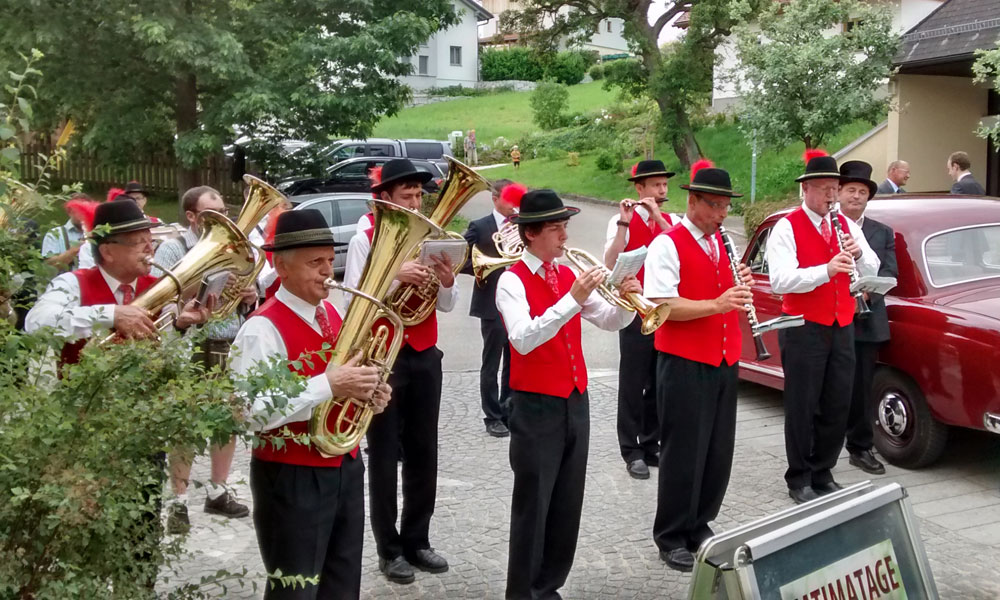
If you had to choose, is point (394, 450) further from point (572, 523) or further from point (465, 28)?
point (465, 28)

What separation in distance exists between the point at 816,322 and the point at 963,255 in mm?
1860

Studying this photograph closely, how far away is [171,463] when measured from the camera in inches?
110

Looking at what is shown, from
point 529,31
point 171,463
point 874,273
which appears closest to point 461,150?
point 529,31

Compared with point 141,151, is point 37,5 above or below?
above

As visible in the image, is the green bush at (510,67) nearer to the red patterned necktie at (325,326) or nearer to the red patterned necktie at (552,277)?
the red patterned necktie at (552,277)

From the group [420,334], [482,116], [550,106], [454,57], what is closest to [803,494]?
[420,334]

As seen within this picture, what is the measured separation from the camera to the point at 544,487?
4480 millimetres

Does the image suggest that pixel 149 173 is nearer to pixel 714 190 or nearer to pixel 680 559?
pixel 714 190

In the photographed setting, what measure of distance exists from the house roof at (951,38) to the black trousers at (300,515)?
17424 mm

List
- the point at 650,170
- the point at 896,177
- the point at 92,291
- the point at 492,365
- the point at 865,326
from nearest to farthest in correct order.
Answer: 1. the point at 92,291
2. the point at 865,326
3. the point at 650,170
4. the point at 492,365
5. the point at 896,177

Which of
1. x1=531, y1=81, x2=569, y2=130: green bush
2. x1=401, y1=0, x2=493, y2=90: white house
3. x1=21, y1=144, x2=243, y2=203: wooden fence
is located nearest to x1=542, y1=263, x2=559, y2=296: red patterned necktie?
x1=21, y1=144, x2=243, y2=203: wooden fence

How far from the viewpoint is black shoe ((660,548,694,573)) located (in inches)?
206

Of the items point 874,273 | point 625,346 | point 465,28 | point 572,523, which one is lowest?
point 572,523

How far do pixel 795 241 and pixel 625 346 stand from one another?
1.47 metres
